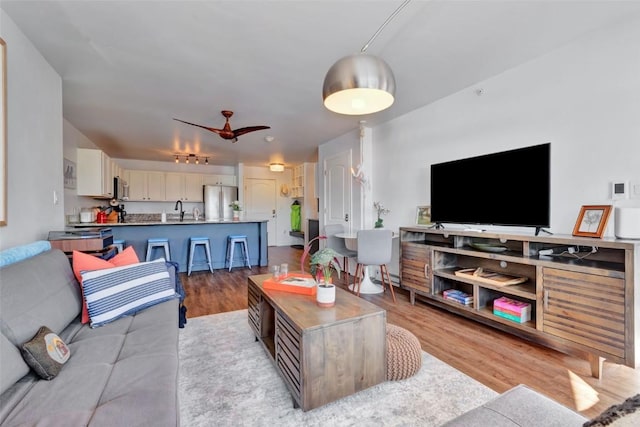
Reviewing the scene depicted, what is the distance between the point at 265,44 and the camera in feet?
7.52

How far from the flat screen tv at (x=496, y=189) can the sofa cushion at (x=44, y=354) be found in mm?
3132

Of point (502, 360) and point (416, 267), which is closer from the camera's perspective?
point (502, 360)

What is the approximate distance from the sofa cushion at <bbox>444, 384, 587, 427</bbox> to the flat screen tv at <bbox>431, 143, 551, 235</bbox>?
175cm

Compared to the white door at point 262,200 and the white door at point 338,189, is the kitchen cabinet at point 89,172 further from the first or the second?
the white door at point 262,200

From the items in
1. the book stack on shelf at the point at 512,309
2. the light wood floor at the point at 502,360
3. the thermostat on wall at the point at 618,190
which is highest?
the thermostat on wall at the point at 618,190

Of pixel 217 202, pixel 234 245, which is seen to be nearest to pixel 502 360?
pixel 234 245

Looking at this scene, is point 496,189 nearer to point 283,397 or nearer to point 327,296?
point 327,296

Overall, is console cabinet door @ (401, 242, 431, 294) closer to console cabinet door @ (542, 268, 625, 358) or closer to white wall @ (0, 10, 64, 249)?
console cabinet door @ (542, 268, 625, 358)

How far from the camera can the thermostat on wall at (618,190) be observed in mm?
2092

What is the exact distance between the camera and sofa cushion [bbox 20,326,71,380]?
1.16m

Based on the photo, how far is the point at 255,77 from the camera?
9.32 feet

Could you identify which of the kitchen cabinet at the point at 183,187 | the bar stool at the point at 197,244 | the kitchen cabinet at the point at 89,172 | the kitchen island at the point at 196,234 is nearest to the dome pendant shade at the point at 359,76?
the bar stool at the point at 197,244

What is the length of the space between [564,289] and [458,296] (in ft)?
3.19

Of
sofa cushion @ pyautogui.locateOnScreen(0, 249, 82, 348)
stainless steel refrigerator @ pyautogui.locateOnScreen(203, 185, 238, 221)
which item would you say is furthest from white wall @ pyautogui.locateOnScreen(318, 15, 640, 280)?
stainless steel refrigerator @ pyautogui.locateOnScreen(203, 185, 238, 221)
